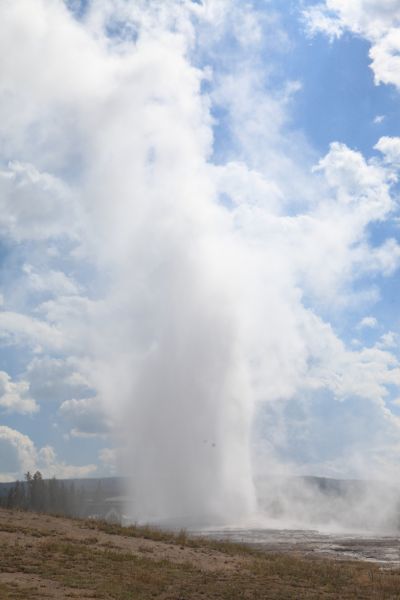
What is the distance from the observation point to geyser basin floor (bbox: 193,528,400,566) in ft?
147

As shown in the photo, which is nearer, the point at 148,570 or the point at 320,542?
the point at 148,570

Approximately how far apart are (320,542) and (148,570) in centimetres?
3189

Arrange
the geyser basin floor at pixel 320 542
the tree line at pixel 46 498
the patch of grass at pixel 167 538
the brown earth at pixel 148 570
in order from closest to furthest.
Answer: the brown earth at pixel 148 570 → the patch of grass at pixel 167 538 → the geyser basin floor at pixel 320 542 → the tree line at pixel 46 498

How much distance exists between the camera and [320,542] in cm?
5425

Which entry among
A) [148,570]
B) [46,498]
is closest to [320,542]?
[148,570]

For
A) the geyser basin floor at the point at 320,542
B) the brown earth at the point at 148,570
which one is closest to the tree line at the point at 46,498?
the geyser basin floor at the point at 320,542

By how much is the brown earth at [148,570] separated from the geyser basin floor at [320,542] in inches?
349

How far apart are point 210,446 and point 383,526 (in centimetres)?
3007

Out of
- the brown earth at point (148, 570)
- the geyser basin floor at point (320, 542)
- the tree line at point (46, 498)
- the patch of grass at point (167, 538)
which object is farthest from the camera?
the tree line at point (46, 498)

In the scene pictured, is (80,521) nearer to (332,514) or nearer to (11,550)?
(11,550)

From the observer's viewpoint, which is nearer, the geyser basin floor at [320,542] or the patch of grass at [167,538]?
the patch of grass at [167,538]

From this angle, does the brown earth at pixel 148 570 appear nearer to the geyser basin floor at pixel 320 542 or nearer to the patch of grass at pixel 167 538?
the patch of grass at pixel 167 538

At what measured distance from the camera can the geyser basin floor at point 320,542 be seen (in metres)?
44.7

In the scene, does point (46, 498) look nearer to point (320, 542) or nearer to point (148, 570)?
point (320, 542)
